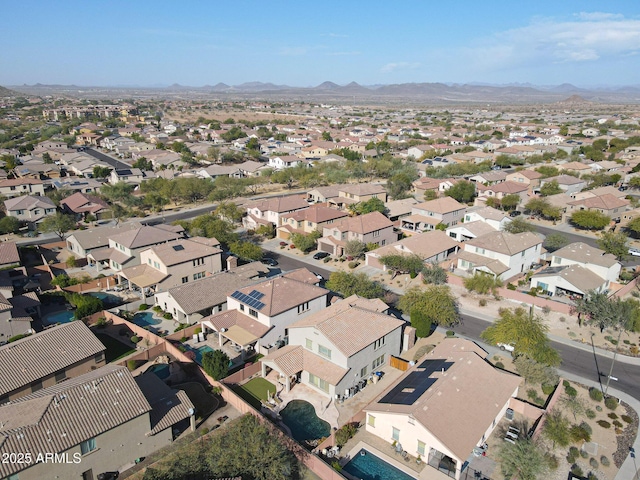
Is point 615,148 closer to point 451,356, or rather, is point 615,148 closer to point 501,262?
point 501,262

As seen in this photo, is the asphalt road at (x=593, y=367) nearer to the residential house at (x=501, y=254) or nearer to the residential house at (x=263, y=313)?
the residential house at (x=501, y=254)

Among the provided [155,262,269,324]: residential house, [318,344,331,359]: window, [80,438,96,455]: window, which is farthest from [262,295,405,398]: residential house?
[80,438,96,455]: window

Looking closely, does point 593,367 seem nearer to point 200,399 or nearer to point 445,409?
point 445,409

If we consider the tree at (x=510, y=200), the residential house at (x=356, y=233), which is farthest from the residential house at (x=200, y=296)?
the tree at (x=510, y=200)

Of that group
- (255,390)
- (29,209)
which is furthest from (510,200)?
(29,209)

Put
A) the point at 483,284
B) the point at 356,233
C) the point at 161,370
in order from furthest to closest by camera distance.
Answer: the point at 356,233 → the point at 483,284 → the point at 161,370

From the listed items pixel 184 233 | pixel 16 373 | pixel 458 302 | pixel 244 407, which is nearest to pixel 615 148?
pixel 458 302
